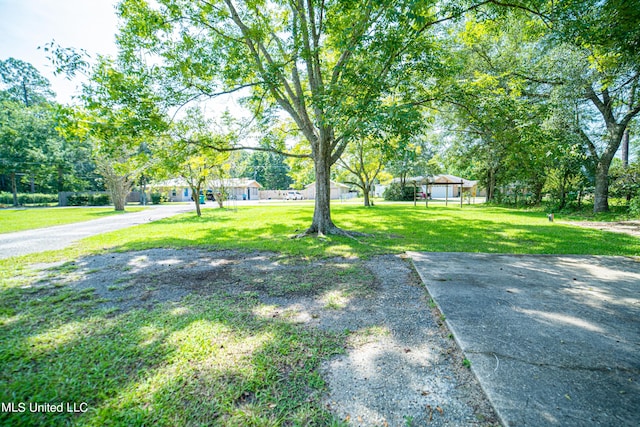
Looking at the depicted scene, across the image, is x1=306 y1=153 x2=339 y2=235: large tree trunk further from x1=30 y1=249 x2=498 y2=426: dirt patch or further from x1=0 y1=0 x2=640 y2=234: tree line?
x1=30 y1=249 x2=498 y2=426: dirt patch

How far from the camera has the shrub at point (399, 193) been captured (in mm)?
33812

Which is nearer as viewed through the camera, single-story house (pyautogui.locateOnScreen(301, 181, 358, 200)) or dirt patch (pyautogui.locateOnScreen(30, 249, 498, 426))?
dirt patch (pyautogui.locateOnScreen(30, 249, 498, 426))

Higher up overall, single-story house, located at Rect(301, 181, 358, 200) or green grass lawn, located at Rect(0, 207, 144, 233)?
single-story house, located at Rect(301, 181, 358, 200)

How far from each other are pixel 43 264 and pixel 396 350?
6.46 m

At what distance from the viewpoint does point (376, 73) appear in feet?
18.2

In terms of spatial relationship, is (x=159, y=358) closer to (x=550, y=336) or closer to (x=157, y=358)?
(x=157, y=358)

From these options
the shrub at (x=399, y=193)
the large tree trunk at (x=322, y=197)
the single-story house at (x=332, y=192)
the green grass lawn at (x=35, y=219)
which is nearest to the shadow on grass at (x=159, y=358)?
the large tree trunk at (x=322, y=197)

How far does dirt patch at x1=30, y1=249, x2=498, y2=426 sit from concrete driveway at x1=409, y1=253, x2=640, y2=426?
0.58 feet

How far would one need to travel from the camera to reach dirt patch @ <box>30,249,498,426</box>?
1.65m

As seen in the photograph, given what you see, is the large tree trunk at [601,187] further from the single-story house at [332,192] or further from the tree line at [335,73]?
the single-story house at [332,192]

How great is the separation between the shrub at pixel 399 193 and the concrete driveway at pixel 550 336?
99.1 feet

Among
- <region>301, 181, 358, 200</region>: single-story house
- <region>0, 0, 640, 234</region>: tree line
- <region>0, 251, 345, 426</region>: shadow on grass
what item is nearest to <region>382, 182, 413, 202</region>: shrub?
<region>301, 181, 358, 200</region>: single-story house

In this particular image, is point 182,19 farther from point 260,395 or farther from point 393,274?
point 260,395

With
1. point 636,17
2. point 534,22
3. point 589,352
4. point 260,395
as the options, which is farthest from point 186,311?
point 534,22
